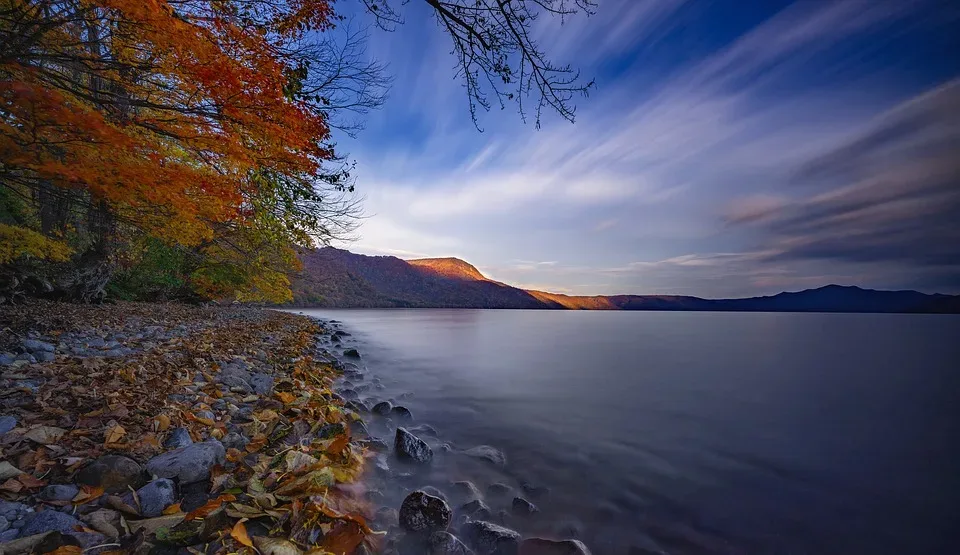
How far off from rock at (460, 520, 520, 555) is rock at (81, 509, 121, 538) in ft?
7.45

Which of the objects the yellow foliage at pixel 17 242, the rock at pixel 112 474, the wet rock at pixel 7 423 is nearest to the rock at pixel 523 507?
the rock at pixel 112 474

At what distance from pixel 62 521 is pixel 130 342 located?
569cm

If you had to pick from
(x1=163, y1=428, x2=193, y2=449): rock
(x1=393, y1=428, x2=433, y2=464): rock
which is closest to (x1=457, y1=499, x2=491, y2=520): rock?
(x1=393, y1=428, x2=433, y2=464): rock

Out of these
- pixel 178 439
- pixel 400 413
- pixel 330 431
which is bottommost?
pixel 400 413

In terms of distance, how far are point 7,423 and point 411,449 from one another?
3.41 m

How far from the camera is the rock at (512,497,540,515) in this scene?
3703 mm

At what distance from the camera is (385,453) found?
457cm

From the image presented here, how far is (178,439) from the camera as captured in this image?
307 centimetres

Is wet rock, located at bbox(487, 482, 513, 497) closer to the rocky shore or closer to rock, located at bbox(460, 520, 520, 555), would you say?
the rocky shore

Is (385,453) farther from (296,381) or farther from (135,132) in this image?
(135,132)

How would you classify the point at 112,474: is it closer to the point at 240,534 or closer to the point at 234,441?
the point at 234,441

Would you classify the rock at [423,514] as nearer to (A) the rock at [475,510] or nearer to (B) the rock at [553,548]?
(A) the rock at [475,510]

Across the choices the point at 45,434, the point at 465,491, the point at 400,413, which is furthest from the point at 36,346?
the point at 465,491

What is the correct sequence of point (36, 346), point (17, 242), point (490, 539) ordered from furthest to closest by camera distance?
point (17, 242) → point (36, 346) → point (490, 539)
